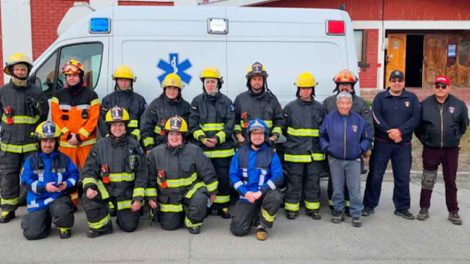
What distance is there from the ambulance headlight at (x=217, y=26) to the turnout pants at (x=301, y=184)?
1.87 m

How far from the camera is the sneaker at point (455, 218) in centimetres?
559

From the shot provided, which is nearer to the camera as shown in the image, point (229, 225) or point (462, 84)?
point (229, 225)

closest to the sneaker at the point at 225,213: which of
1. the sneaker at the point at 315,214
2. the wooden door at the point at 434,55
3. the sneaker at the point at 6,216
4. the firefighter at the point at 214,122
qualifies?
the firefighter at the point at 214,122

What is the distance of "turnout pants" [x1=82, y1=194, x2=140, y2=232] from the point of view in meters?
5.06

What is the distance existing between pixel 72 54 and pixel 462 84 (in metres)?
15.9

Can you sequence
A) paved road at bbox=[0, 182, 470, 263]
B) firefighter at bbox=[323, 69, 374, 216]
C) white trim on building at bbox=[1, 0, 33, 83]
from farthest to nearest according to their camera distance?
white trim on building at bbox=[1, 0, 33, 83] < firefighter at bbox=[323, 69, 374, 216] < paved road at bbox=[0, 182, 470, 263]

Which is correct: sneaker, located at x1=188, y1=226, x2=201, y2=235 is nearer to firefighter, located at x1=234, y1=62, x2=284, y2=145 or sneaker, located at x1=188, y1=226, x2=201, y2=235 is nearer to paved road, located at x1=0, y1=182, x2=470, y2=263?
paved road, located at x1=0, y1=182, x2=470, y2=263

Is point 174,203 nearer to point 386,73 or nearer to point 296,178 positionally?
point 296,178

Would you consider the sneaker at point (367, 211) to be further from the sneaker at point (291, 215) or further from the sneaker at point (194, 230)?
the sneaker at point (194, 230)

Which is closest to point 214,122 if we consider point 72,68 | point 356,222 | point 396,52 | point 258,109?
point 258,109

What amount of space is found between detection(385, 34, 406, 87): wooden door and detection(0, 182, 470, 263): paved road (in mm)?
13090

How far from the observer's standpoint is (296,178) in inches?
227

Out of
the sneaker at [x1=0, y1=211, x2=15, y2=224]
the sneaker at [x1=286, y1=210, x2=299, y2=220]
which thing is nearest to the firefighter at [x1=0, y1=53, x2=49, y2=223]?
the sneaker at [x1=0, y1=211, x2=15, y2=224]

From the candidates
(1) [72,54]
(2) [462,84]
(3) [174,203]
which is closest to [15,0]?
(1) [72,54]
